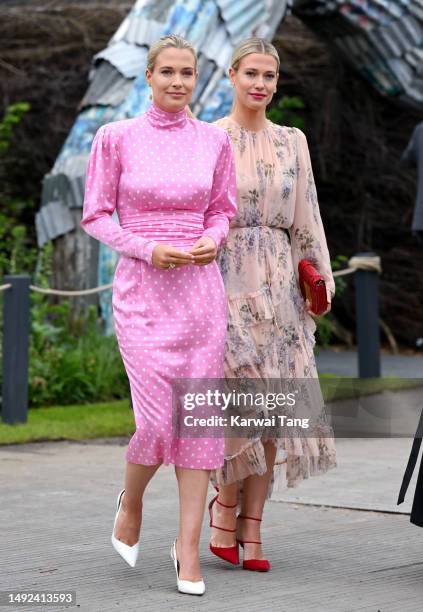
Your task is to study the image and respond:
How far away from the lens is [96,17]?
13.6 meters

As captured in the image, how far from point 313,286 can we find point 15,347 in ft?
11.7

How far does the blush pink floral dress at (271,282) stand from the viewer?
452 centimetres

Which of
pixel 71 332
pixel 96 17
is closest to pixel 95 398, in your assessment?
pixel 71 332

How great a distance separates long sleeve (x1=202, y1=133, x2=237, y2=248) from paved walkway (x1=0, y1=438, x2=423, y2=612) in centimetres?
121

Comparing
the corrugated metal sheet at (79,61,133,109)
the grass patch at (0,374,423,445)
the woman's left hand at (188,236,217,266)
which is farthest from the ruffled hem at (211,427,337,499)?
the corrugated metal sheet at (79,61,133,109)

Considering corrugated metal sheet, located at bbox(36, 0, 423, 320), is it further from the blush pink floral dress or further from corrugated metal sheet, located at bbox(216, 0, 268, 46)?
the blush pink floral dress

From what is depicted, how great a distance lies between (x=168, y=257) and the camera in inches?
161

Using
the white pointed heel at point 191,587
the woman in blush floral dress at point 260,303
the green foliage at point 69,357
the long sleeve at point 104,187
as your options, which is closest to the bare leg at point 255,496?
the woman in blush floral dress at point 260,303

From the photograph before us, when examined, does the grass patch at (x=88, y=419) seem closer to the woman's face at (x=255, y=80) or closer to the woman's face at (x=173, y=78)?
the woman's face at (x=255, y=80)

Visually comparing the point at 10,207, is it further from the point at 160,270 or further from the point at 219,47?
the point at 160,270

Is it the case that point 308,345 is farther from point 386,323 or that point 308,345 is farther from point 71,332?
point 386,323

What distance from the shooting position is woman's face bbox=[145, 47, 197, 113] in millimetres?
4273

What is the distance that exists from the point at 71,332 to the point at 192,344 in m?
5.56

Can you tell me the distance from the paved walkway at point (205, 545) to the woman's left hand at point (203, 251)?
3.49 ft
